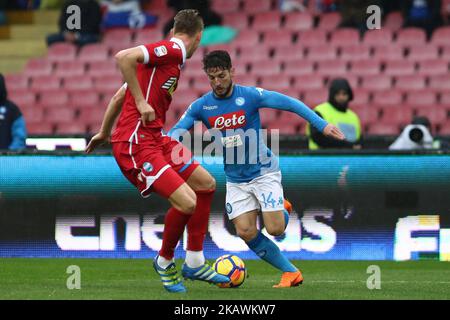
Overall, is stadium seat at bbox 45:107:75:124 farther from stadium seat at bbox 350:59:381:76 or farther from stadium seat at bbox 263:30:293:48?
stadium seat at bbox 350:59:381:76

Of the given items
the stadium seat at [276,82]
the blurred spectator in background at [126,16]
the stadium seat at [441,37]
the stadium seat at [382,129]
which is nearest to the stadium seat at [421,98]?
the stadium seat at [382,129]

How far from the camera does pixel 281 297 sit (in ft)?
26.5

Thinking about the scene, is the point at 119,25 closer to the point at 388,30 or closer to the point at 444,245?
the point at 388,30

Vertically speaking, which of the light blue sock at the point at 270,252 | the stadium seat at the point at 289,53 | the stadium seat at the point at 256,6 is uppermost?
the stadium seat at the point at 256,6

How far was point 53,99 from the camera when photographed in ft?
61.0

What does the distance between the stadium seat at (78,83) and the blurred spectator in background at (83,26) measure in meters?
0.80

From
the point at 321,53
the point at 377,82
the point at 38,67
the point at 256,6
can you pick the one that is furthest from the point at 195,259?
the point at 256,6

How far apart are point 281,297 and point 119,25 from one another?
12673 mm

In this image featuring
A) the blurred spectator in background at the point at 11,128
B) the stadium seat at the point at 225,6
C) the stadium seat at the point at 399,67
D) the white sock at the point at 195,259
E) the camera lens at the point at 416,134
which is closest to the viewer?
the white sock at the point at 195,259

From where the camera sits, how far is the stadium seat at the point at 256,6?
19781 millimetres

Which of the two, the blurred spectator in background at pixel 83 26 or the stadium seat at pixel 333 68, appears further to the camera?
the blurred spectator in background at pixel 83 26

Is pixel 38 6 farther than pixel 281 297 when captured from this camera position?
Yes

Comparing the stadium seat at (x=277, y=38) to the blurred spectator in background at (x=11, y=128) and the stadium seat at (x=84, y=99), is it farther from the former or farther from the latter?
the blurred spectator in background at (x=11, y=128)
